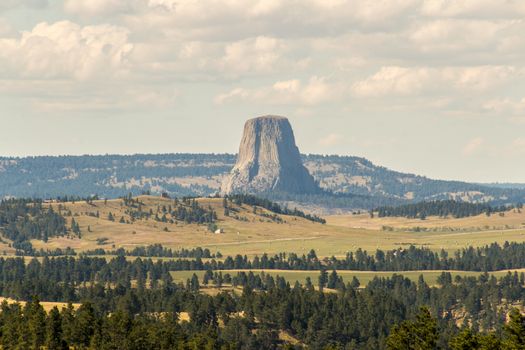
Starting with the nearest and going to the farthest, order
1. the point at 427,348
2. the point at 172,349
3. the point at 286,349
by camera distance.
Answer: the point at 427,348 → the point at 286,349 → the point at 172,349

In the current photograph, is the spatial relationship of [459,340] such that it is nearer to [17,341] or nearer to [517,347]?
[517,347]

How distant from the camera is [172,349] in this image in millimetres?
190250

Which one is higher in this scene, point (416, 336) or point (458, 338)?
point (458, 338)

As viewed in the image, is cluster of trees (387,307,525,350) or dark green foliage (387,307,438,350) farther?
dark green foliage (387,307,438,350)

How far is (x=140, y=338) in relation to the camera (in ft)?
635

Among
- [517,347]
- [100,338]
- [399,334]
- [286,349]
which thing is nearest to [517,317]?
[517,347]

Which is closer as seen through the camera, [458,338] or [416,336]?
[458,338]

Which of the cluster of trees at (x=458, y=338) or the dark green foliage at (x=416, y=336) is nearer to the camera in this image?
the cluster of trees at (x=458, y=338)

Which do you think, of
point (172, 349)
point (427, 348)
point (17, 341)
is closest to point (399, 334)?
point (427, 348)

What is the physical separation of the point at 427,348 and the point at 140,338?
5485 cm

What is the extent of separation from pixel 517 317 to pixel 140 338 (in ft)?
225

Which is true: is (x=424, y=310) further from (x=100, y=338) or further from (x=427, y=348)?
(x=100, y=338)

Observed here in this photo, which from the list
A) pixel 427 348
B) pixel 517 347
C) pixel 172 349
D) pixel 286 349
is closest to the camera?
pixel 517 347

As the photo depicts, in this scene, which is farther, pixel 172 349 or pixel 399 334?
pixel 172 349
